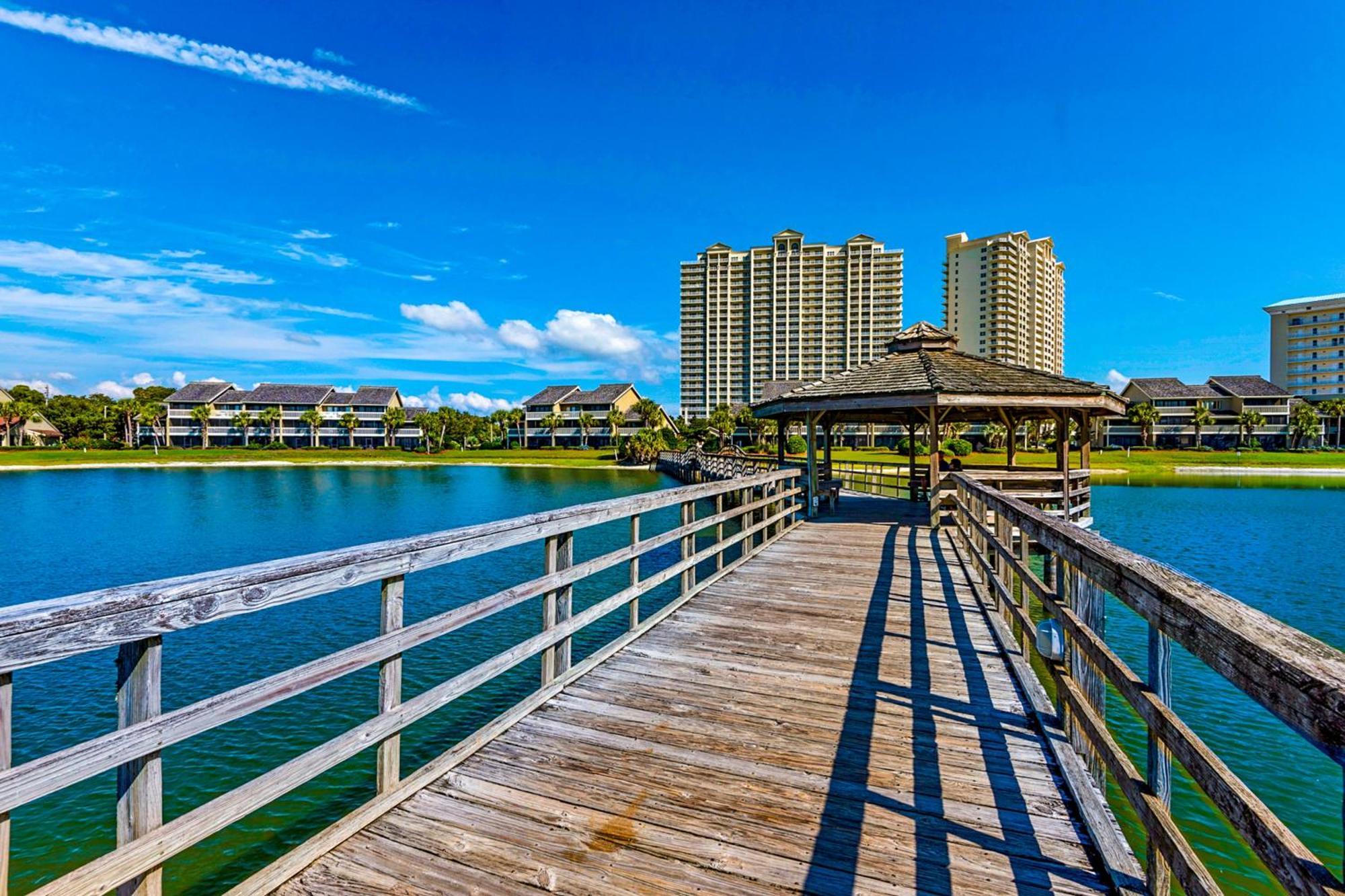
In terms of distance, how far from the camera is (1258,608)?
11180 mm

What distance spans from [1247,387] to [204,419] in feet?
440

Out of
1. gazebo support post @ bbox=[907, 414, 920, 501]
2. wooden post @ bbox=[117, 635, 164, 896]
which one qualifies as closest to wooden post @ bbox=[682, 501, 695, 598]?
wooden post @ bbox=[117, 635, 164, 896]

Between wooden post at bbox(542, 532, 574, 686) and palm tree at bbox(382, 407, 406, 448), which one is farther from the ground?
palm tree at bbox(382, 407, 406, 448)

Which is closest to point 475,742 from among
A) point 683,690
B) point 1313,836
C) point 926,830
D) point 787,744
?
point 683,690

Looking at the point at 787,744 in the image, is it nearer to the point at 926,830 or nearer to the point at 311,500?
the point at 926,830

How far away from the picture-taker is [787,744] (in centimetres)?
358

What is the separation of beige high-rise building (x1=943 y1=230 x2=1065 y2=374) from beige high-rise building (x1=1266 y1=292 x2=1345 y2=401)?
33.6 m

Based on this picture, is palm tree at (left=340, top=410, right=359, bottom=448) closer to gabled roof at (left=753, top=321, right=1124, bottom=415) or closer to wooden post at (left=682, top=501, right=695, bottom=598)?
gabled roof at (left=753, top=321, right=1124, bottom=415)

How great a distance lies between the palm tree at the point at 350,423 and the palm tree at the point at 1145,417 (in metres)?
97.7

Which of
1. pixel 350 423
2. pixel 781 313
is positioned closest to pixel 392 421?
pixel 350 423

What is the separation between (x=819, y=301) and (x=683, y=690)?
5080 inches

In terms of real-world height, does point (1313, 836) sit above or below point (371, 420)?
below

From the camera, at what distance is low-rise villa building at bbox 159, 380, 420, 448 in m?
90.2

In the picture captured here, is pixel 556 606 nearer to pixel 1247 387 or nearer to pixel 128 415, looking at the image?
pixel 1247 387
